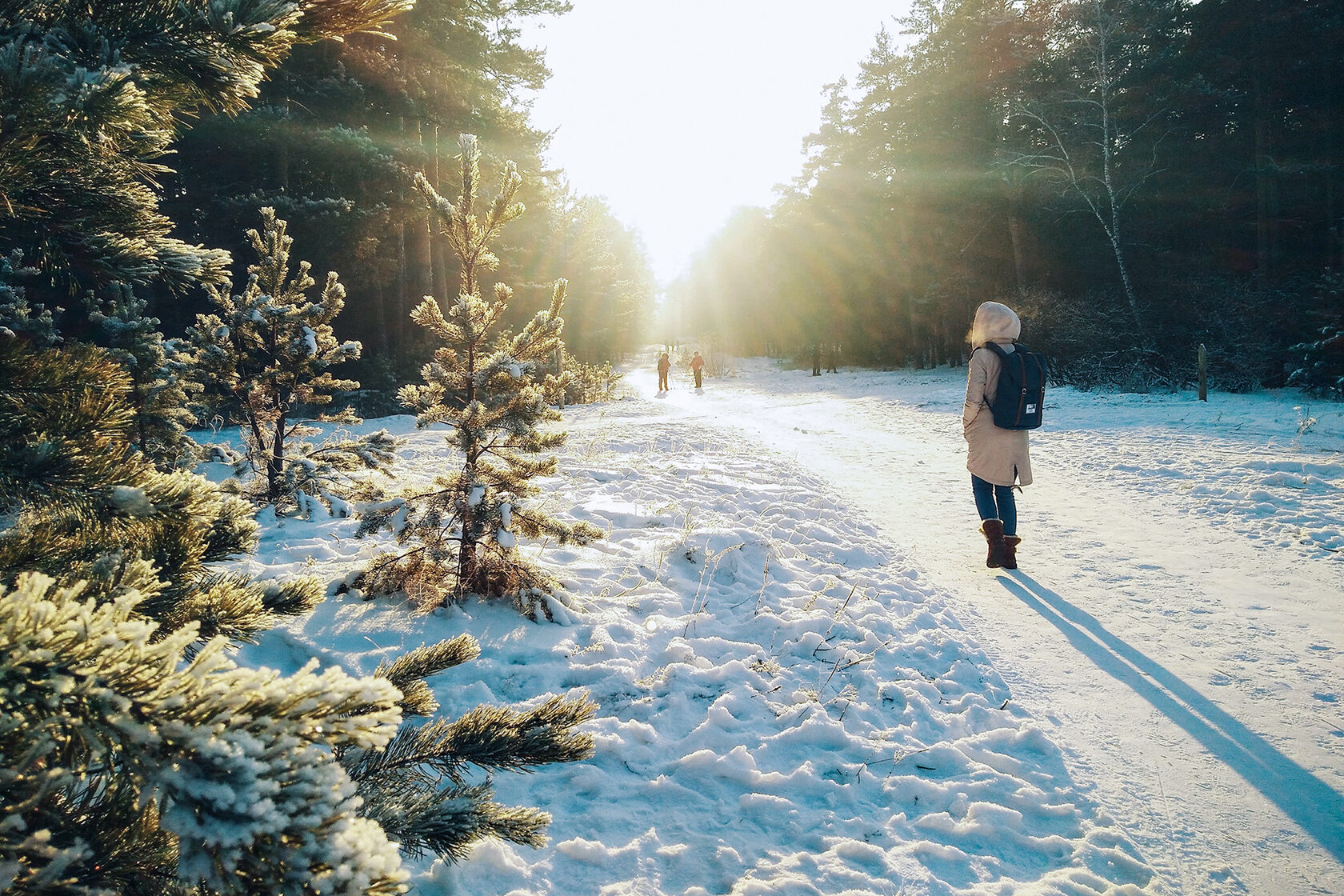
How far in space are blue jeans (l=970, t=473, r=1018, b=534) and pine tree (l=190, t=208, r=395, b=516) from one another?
5584 mm

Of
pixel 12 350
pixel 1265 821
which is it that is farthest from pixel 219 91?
pixel 1265 821

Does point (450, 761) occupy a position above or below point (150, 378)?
below

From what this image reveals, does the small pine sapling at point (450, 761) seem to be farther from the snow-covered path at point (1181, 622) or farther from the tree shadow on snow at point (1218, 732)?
the tree shadow on snow at point (1218, 732)

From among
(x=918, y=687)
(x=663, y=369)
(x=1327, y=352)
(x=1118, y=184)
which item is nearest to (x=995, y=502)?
(x=918, y=687)

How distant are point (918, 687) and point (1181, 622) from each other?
2.29 metres

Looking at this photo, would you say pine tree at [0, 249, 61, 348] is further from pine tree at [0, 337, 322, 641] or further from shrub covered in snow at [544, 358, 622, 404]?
shrub covered in snow at [544, 358, 622, 404]

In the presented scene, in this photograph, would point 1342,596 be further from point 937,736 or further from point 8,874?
point 8,874

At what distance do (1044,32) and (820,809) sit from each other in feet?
122

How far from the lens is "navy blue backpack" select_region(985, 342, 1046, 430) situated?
5469 mm

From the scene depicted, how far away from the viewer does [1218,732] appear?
321 centimetres

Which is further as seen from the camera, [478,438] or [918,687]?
[478,438]

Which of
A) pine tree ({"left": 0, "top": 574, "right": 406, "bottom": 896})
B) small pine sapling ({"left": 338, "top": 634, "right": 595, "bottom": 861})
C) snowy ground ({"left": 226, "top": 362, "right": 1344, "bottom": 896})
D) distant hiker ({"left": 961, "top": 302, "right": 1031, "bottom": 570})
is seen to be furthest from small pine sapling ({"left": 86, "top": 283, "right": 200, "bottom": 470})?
distant hiker ({"left": 961, "top": 302, "right": 1031, "bottom": 570})

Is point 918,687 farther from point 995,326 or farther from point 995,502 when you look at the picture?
point 995,326

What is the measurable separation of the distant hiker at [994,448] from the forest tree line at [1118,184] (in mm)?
16786
